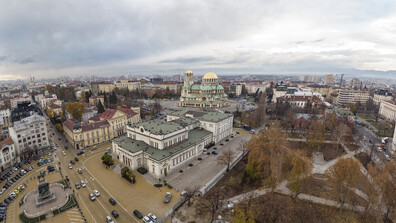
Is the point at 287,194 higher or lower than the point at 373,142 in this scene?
lower

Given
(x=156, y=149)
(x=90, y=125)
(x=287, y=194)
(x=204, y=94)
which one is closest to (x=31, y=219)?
(x=156, y=149)

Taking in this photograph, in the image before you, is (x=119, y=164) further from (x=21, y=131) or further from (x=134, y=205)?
(x=21, y=131)

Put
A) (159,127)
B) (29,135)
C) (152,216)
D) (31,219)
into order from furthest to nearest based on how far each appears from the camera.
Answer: (29,135)
(159,127)
(31,219)
(152,216)

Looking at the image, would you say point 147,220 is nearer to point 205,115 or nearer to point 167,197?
point 167,197

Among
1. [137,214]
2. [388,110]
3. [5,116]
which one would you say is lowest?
[137,214]

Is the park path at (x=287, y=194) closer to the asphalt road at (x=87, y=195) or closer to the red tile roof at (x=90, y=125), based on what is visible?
the asphalt road at (x=87, y=195)

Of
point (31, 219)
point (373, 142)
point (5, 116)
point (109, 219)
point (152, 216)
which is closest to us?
point (109, 219)

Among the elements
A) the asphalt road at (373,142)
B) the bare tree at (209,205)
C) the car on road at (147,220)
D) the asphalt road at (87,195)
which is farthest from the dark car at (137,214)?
the asphalt road at (373,142)
